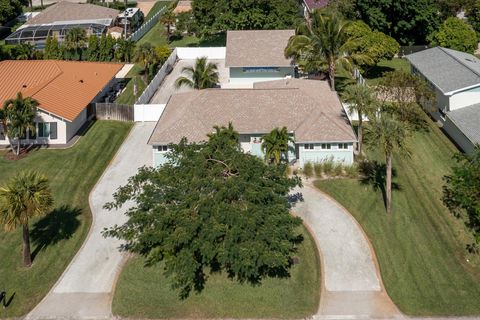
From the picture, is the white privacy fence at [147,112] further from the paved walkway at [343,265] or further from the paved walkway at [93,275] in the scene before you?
the paved walkway at [343,265]

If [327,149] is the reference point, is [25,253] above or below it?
below

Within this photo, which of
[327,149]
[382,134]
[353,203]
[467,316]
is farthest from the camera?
[327,149]

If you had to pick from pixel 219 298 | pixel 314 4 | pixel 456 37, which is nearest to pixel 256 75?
pixel 456 37

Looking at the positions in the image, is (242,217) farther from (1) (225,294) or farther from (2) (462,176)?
(2) (462,176)

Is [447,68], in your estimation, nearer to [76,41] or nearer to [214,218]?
[214,218]

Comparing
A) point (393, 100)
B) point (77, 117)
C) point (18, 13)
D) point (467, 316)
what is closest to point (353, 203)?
point (467, 316)

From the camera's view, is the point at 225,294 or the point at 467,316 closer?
the point at 467,316

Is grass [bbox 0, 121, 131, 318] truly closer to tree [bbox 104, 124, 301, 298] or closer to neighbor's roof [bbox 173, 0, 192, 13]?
tree [bbox 104, 124, 301, 298]
